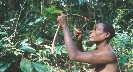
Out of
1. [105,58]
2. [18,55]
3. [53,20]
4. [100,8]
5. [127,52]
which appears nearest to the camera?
[105,58]

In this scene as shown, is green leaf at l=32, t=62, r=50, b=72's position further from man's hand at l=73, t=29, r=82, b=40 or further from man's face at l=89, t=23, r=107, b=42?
man's face at l=89, t=23, r=107, b=42

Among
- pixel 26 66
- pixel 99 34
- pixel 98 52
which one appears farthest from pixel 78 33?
pixel 26 66

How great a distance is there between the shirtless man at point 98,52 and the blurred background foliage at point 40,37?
0.32 metres

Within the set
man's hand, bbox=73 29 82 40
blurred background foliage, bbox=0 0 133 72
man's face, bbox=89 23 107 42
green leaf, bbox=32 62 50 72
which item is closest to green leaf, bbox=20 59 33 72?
blurred background foliage, bbox=0 0 133 72

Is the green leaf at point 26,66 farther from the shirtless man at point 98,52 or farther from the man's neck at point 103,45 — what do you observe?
the man's neck at point 103,45

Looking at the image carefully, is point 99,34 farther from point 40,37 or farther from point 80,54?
point 40,37

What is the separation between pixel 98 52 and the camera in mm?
2342

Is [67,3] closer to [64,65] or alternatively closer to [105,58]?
[64,65]

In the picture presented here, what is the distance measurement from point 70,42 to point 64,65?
2539 mm

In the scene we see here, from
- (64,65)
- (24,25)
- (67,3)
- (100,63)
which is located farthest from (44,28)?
(100,63)

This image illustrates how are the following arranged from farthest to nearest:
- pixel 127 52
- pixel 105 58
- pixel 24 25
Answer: pixel 127 52 → pixel 24 25 → pixel 105 58

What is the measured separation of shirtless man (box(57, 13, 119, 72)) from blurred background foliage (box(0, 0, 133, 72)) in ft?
1.06

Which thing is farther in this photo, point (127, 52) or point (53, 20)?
point (53, 20)

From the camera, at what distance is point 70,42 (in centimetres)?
216
